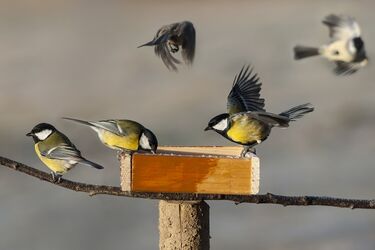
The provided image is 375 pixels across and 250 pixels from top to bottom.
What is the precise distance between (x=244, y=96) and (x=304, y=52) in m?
0.41

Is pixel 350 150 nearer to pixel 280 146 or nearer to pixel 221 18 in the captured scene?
pixel 280 146

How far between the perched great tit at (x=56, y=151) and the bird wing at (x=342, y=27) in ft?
4.12

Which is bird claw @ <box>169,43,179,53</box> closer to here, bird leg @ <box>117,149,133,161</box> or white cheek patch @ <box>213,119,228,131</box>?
white cheek patch @ <box>213,119,228,131</box>

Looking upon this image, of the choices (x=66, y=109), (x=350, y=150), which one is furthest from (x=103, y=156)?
Answer: (x=350, y=150)

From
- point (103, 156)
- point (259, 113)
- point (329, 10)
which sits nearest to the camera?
point (259, 113)

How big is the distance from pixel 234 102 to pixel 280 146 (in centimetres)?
430

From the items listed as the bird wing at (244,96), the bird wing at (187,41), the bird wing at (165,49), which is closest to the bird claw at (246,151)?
the bird wing at (244,96)

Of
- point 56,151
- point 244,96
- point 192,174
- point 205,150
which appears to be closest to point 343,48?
point 244,96

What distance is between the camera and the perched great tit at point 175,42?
264 inches

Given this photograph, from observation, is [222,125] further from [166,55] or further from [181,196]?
[181,196]

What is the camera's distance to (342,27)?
632cm

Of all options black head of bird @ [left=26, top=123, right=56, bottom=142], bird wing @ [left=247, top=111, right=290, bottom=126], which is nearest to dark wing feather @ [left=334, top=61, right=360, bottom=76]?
bird wing @ [left=247, top=111, right=290, bottom=126]

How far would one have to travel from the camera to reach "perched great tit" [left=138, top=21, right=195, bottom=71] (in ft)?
22.0

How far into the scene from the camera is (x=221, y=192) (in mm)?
5277
